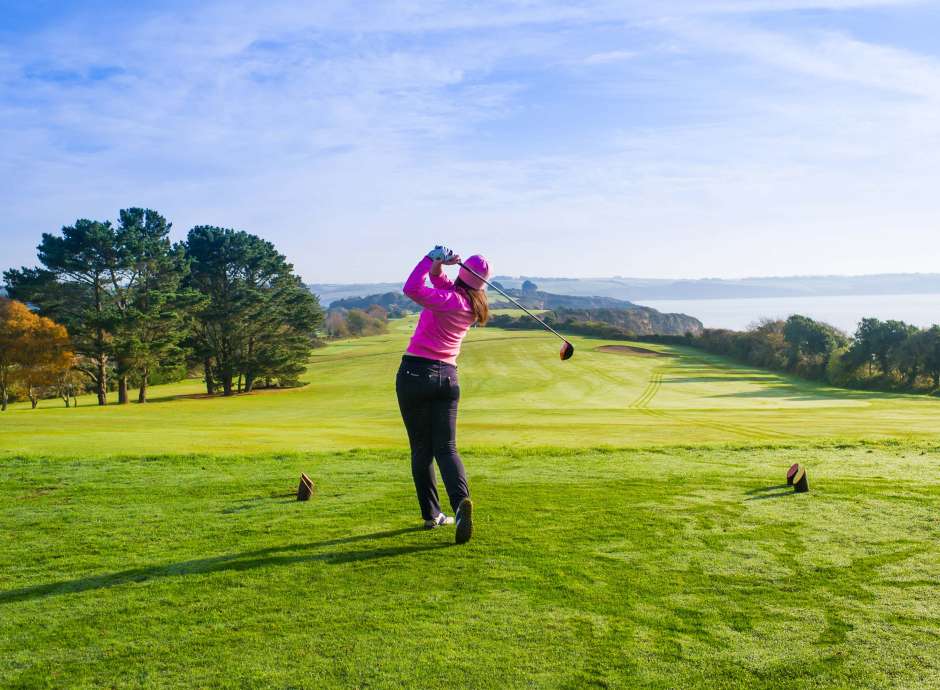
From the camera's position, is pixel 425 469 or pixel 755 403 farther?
pixel 755 403

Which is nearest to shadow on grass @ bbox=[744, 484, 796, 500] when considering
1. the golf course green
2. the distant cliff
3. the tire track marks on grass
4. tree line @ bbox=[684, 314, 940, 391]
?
the golf course green

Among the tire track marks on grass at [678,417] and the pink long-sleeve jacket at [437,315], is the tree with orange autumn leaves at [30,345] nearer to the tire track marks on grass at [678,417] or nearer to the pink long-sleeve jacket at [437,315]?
the tire track marks on grass at [678,417]

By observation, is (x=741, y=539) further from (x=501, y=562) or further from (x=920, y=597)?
(x=501, y=562)

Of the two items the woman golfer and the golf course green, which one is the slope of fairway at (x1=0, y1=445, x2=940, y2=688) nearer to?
the golf course green

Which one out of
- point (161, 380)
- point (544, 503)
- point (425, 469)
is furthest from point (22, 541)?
point (161, 380)

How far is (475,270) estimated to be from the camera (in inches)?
259

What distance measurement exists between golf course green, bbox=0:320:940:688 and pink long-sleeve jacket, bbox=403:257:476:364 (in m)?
1.65

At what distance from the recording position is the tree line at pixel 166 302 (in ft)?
167

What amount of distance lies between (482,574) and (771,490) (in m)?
4.23

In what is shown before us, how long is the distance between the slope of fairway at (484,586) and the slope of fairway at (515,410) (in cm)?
609

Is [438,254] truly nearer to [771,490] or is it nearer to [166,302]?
[771,490]

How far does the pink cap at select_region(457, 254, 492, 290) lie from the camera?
655 centimetres

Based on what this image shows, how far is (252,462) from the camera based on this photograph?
10461 millimetres

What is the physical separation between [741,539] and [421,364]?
310 cm
